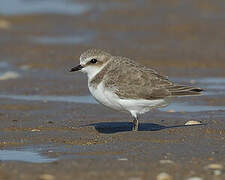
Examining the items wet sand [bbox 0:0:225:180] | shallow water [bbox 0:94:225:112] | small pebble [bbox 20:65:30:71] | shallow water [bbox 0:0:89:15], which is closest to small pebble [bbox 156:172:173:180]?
wet sand [bbox 0:0:225:180]

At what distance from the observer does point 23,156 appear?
24.1 ft

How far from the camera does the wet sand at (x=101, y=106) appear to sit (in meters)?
6.85

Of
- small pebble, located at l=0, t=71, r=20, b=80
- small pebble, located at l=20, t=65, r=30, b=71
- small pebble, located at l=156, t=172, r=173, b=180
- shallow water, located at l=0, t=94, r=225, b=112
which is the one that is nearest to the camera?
small pebble, located at l=156, t=172, r=173, b=180

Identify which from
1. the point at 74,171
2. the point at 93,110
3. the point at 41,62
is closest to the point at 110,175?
the point at 74,171

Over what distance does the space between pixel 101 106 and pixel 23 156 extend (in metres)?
3.62

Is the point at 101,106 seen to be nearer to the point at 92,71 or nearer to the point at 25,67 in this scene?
the point at 92,71

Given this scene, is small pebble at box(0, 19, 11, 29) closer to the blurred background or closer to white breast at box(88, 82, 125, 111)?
the blurred background

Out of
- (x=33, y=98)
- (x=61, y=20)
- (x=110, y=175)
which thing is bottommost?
(x=110, y=175)

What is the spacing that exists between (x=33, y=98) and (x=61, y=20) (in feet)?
24.8

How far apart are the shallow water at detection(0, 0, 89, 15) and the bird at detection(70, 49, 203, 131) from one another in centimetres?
1085

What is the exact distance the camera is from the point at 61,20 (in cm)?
1864

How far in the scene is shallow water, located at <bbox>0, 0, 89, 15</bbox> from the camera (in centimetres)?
1955

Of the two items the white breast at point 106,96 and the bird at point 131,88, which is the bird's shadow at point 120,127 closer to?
the bird at point 131,88

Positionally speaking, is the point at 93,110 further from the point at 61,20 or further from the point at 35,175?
the point at 61,20
